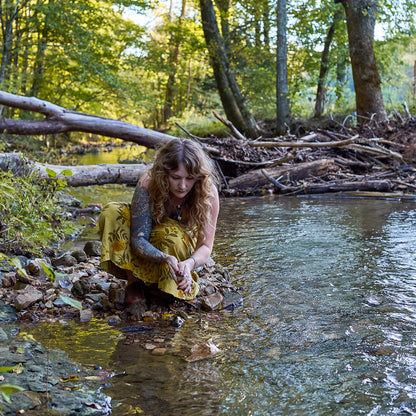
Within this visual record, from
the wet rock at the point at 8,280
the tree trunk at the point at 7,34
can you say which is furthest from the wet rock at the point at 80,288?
the tree trunk at the point at 7,34

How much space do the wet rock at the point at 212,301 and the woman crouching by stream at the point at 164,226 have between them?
9 cm

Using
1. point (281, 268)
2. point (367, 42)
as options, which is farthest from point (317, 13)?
point (281, 268)

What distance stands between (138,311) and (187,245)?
0.53m

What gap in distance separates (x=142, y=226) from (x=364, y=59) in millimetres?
9816

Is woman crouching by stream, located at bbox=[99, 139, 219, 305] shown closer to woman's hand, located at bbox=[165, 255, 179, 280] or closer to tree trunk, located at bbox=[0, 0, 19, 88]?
woman's hand, located at bbox=[165, 255, 179, 280]

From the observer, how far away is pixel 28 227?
3.93 m

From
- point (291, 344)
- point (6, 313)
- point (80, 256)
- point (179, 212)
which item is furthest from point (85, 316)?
point (291, 344)

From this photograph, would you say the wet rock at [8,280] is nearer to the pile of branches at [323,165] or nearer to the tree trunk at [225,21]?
the pile of branches at [323,165]

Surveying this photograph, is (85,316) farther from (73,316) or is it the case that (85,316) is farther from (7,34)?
(7,34)

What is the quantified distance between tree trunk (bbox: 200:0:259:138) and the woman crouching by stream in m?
10.6

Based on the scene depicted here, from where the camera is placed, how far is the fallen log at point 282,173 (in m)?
8.61

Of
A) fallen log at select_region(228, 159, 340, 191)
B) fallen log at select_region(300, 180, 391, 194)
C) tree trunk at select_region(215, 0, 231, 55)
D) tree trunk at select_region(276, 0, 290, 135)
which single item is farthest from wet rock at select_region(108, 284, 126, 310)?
tree trunk at select_region(215, 0, 231, 55)

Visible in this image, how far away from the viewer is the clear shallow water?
188cm

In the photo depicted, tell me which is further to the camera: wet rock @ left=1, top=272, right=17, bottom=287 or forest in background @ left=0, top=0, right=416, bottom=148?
forest in background @ left=0, top=0, right=416, bottom=148
